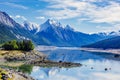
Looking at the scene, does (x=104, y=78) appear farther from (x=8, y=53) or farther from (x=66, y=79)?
(x=8, y=53)

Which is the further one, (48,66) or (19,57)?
(19,57)

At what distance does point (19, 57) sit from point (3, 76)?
113 metres

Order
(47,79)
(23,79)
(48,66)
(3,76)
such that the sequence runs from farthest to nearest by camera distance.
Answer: (48,66) → (47,79) → (23,79) → (3,76)

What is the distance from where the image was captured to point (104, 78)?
13000 cm

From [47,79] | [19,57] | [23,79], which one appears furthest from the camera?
[19,57]

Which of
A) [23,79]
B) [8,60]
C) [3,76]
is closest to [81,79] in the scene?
[23,79]

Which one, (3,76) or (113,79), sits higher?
(3,76)

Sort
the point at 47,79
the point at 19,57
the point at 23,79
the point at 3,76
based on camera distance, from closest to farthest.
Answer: the point at 3,76, the point at 23,79, the point at 47,79, the point at 19,57

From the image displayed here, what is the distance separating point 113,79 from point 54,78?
1018 inches

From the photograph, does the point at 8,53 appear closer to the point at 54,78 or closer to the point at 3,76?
the point at 54,78

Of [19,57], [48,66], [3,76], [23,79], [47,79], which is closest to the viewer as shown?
[3,76]

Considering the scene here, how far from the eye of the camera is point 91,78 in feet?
420

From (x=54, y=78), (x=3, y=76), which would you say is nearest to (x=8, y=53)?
(x=54, y=78)

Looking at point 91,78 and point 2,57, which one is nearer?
point 91,78
